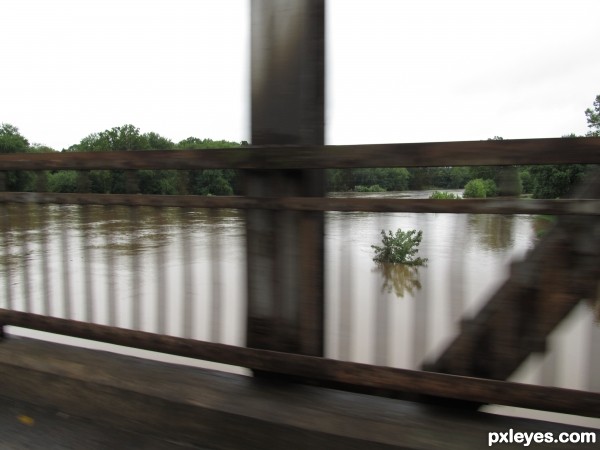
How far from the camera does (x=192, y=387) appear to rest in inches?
82.0

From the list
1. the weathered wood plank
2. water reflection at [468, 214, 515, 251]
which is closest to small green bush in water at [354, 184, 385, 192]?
water reflection at [468, 214, 515, 251]

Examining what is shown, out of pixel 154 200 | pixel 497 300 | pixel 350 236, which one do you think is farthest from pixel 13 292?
pixel 497 300

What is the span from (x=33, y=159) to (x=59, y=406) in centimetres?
130

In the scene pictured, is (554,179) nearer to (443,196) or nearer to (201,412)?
(443,196)

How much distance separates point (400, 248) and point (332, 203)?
335 millimetres

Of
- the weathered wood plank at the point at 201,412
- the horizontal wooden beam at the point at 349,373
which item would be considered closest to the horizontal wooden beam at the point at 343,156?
the horizontal wooden beam at the point at 349,373

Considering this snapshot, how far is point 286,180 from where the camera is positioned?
6.43ft

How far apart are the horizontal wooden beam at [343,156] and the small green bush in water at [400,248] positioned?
29cm

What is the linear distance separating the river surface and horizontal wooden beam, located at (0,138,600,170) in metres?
0.17

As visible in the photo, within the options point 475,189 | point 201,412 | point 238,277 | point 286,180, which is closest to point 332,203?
point 286,180

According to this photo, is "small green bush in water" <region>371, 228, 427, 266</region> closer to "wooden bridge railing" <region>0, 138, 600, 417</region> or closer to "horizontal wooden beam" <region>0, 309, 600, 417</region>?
"wooden bridge railing" <region>0, 138, 600, 417</region>

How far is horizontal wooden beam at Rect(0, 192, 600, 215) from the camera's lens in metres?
1.49

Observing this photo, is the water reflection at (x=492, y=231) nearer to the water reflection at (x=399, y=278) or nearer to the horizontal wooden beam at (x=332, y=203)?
the horizontal wooden beam at (x=332, y=203)

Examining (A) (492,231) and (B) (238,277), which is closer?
(A) (492,231)
